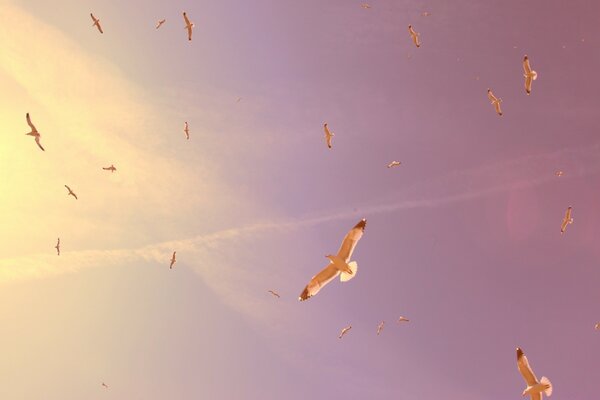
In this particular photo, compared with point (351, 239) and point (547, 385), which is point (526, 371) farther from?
point (351, 239)

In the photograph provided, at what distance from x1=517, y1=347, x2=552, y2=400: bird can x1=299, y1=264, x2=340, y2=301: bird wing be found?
10418mm

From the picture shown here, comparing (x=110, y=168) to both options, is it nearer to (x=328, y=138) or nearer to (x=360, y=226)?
(x=328, y=138)

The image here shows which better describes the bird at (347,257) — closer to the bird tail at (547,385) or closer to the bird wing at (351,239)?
the bird wing at (351,239)

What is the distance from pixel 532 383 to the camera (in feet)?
82.8

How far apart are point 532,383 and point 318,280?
1180cm

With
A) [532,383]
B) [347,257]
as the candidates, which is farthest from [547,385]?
[347,257]

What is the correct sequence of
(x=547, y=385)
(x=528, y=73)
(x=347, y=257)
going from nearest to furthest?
(x=347, y=257)
(x=547, y=385)
(x=528, y=73)

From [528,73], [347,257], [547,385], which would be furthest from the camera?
[528,73]

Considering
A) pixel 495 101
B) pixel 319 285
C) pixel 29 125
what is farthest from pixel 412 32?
pixel 29 125

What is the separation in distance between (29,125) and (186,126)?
28.2 ft

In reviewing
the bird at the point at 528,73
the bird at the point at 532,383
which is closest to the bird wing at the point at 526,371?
the bird at the point at 532,383

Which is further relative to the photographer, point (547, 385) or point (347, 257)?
point (547, 385)

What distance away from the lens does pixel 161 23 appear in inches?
1201

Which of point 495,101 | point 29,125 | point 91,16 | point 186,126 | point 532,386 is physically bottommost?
point 532,386
